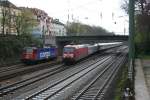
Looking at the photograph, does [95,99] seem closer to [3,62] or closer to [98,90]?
[98,90]

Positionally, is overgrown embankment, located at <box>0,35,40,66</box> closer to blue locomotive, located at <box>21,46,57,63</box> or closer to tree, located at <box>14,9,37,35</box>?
blue locomotive, located at <box>21,46,57,63</box>

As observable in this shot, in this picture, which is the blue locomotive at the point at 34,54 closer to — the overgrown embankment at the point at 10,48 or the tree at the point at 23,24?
the overgrown embankment at the point at 10,48

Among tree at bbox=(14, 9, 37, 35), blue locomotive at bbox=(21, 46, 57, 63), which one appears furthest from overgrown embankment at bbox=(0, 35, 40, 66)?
tree at bbox=(14, 9, 37, 35)

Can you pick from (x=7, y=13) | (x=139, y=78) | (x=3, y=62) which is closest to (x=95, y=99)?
(x=139, y=78)

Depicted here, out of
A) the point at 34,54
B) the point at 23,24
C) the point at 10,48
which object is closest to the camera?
the point at 34,54

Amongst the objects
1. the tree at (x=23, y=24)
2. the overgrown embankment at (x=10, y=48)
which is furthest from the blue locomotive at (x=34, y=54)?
the tree at (x=23, y=24)

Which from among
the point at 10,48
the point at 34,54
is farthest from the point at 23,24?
the point at 34,54

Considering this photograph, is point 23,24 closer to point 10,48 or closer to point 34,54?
point 10,48

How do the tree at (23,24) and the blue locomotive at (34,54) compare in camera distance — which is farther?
the tree at (23,24)

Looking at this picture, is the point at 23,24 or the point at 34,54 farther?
the point at 23,24

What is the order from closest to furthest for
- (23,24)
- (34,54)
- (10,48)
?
(34,54)
(10,48)
(23,24)

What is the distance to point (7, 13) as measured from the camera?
6712 centimetres

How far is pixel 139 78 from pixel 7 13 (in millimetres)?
39262

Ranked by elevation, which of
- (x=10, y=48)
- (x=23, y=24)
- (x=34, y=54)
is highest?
(x=23, y=24)
